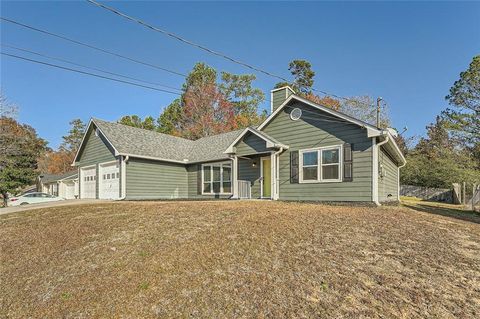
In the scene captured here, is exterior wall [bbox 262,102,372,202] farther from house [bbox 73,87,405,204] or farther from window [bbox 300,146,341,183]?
window [bbox 300,146,341,183]

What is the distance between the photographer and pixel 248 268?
17.5 ft

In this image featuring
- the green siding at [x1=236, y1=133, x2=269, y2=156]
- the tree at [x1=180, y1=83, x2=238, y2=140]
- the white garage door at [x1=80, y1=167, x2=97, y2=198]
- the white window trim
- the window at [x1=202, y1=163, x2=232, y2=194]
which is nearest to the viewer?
the white window trim

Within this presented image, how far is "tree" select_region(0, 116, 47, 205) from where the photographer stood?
27938 mm

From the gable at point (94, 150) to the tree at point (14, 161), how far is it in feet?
36.3

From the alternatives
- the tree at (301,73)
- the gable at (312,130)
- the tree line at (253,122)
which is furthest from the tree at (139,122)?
the gable at (312,130)

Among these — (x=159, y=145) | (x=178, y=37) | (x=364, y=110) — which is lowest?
(x=159, y=145)

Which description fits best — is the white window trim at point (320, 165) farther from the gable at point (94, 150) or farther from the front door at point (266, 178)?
the gable at point (94, 150)

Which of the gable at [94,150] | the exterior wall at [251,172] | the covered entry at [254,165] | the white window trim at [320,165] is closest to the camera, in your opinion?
the white window trim at [320,165]

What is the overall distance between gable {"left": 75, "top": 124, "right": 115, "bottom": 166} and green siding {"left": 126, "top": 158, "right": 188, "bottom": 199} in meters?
1.70

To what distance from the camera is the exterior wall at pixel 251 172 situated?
1588 centimetres

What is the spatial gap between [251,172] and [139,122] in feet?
113

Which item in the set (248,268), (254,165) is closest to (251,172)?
(254,165)

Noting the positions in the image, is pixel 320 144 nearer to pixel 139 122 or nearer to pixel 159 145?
pixel 159 145

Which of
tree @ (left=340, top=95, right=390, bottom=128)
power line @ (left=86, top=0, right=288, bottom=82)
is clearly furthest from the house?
tree @ (left=340, top=95, right=390, bottom=128)
